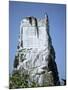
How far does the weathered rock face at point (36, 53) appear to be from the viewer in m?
1.72

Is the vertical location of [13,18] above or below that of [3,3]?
below

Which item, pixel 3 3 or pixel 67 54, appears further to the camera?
pixel 67 54

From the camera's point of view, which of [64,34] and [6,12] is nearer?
[6,12]

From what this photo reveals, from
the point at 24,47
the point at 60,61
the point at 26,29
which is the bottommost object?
the point at 60,61

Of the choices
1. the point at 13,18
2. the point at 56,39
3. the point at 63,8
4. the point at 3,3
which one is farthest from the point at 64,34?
the point at 3,3

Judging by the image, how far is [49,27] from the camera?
178 centimetres

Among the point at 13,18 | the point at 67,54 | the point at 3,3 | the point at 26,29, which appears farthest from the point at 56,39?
the point at 3,3

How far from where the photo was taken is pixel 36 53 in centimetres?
174

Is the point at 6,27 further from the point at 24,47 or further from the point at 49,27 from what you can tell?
the point at 49,27

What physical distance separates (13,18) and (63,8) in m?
0.45

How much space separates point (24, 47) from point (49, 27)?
278 mm

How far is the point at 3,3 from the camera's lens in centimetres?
169

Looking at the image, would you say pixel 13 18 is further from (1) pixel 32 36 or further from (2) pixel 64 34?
(2) pixel 64 34

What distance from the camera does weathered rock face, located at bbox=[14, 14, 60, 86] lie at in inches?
67.8
